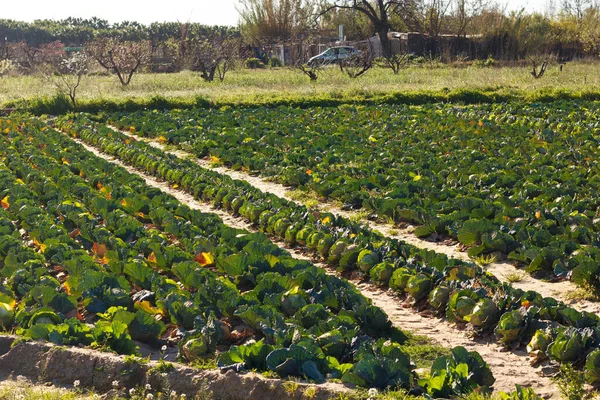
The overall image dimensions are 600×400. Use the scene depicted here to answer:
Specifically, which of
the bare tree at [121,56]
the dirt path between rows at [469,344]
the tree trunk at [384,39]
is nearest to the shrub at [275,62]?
the tree trunk at [384,39]

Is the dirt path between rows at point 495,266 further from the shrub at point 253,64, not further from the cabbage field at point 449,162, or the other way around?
the shrub at point 253,64

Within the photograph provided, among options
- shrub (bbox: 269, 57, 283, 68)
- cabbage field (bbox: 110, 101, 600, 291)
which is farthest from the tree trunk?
cabbage field (bbox: 110, 101, 600, 291)

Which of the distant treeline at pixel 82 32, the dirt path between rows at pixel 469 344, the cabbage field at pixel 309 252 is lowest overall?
the dirt path between rows at pixel 469 344

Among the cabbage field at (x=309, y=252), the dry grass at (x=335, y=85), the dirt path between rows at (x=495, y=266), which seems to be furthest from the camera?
the dry grass at (x=335, y=85)

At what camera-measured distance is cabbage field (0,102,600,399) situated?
5547 millimetres

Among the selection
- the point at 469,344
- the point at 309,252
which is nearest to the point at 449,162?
the point at 309,252

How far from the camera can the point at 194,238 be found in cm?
835

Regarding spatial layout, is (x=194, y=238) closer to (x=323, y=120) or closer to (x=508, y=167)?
(x=508, y=167)

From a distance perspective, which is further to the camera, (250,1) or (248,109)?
(250,1)

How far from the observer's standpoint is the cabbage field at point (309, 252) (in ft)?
18.2

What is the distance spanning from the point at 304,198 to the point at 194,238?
3.75 m

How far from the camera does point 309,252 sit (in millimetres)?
8961

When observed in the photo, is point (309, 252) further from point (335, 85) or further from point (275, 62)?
point (275, 62)

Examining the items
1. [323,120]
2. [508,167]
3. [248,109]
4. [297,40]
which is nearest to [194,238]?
[508,167]
